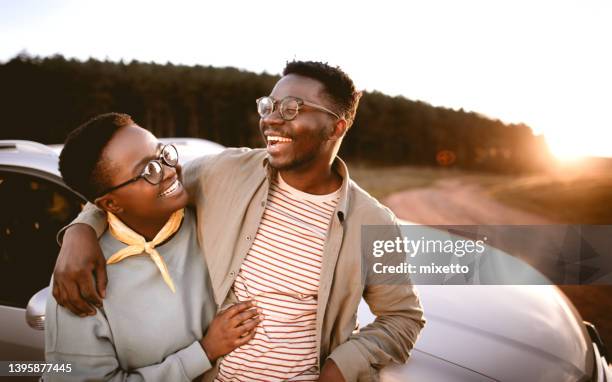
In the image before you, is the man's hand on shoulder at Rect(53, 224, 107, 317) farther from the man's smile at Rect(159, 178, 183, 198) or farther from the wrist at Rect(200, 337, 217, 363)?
the wrist at Rect(200, 337, 217, 363)

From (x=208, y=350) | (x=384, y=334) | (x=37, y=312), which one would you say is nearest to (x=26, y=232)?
(x=37, y=312)

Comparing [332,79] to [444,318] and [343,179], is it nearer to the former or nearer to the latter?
[343,179]

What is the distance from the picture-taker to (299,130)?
1.89 metres

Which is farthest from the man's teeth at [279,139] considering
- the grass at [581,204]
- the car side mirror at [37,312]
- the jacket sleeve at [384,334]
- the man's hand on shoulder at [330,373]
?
the grass at [581,204]

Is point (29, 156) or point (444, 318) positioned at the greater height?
point (29, 156)

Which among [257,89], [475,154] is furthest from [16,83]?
[475,154]

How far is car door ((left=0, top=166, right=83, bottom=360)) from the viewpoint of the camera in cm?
219

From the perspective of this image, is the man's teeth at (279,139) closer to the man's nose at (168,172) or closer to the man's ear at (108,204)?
the man's nose at (168,172)

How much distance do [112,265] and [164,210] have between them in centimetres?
27

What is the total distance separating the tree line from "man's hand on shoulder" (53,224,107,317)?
1355cm

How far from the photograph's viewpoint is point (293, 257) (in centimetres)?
179

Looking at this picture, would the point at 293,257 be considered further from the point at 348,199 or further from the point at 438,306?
the point at 438,306

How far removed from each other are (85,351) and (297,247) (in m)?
0.84

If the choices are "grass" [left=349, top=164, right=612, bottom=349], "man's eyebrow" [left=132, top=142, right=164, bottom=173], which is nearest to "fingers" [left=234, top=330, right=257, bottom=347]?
"man's eyebrow" [left=132, top=142, right=164, bottom=173]
